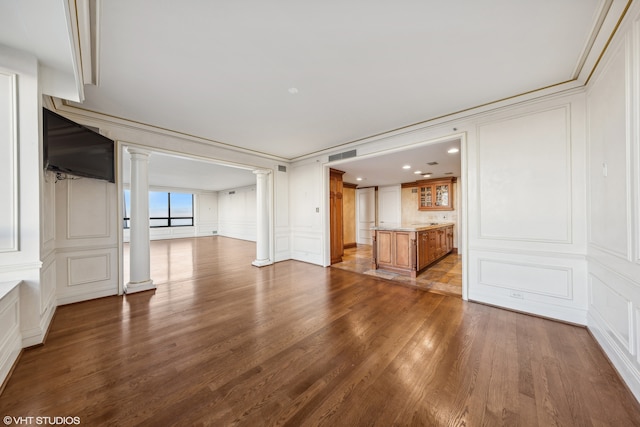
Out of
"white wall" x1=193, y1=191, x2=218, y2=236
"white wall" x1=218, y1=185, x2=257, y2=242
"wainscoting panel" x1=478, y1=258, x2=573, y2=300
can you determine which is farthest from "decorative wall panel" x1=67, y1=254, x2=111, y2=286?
"white wall" x1=193, y1=191, x2=218, y2=236

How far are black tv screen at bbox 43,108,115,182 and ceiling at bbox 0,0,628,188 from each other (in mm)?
401

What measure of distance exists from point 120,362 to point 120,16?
8.86 ft

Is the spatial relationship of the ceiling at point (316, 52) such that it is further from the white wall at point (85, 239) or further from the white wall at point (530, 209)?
the white wall at point (85, 239)

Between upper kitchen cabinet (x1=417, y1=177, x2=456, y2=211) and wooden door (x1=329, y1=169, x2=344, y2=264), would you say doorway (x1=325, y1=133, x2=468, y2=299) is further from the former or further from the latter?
wooden door (x1=329, y1=169, x2=344, y2=264)

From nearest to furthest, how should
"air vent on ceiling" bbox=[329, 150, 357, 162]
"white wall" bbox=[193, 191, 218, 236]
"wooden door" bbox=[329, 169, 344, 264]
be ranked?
"air vent on ceiling" bbox=[329, 150, 357, 162]
"wooden door" bbox=[329, 169, 344, 264]
"white wall" bbox=[193, 191, 218, 236]

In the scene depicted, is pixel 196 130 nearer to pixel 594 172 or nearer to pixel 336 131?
pixel 336 131

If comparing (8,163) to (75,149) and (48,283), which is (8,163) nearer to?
(75,149)

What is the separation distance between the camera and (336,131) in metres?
3.99

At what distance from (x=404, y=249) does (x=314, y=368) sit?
3356 millimetres

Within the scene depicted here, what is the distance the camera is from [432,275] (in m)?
4.52

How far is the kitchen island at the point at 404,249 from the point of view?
4.49 meters

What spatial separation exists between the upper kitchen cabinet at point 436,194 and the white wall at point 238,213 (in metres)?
7.00

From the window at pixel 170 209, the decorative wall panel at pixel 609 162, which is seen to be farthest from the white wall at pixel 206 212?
the decorative wall panel at pixel 609 162

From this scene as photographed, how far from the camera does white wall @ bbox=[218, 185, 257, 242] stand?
411 inches
